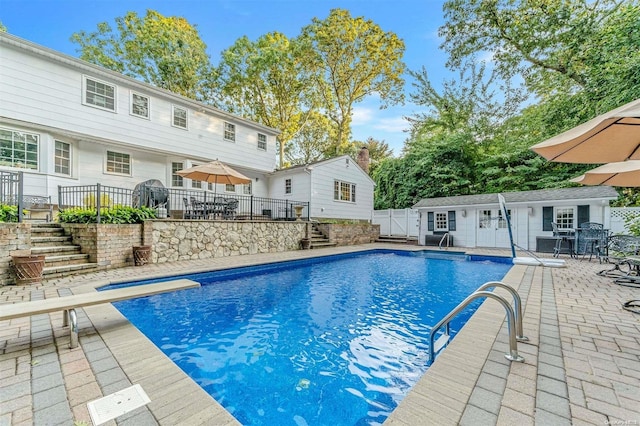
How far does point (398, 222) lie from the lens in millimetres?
16828

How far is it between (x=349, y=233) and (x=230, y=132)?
8428 millimetres

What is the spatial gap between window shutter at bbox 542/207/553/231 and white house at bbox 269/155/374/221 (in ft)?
29.6

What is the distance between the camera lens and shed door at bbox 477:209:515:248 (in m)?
12.8

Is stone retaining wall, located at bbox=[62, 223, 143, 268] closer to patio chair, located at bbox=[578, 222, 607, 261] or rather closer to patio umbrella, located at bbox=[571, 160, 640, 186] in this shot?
patio umbrella, located at bbox=[571, 160, 640, 186]

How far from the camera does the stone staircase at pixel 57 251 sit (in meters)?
6.02

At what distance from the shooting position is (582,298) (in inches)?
172

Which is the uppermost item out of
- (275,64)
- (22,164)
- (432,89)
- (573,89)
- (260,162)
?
(275,64)

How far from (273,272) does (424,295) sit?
4.37m

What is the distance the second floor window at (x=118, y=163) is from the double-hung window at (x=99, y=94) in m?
1.79

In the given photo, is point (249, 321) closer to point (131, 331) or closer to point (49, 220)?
point (131, 331)

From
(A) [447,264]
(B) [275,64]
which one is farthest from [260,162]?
(A) [447,264]

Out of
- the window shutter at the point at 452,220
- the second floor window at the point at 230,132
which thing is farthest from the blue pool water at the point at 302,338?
the second floor window at the point at 230,132

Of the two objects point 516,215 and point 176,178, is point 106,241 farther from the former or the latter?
point 516,215

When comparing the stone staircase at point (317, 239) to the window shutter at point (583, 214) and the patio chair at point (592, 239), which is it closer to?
the patio chair at point (592, 239)
